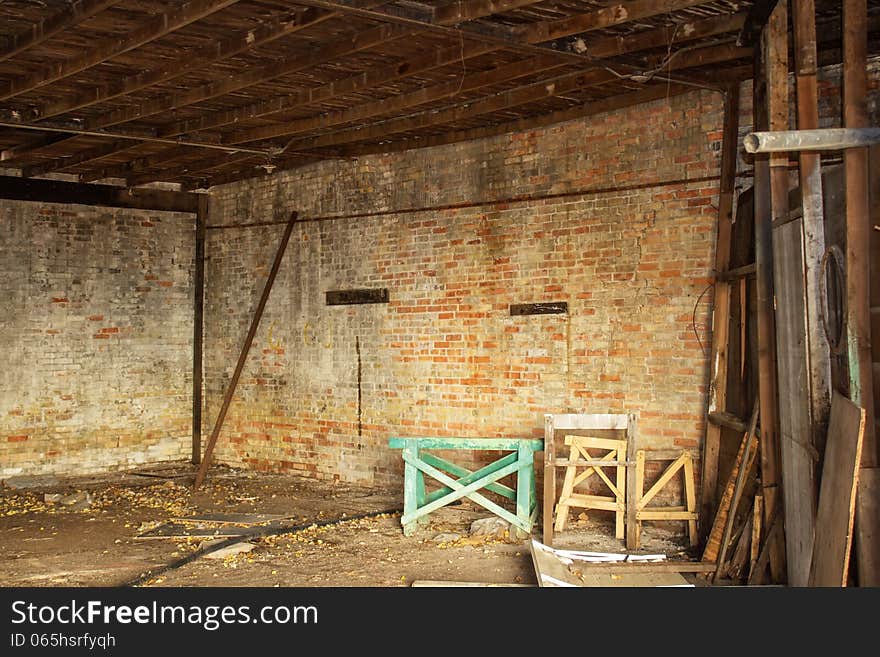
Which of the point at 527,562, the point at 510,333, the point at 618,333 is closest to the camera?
the point at 527,562

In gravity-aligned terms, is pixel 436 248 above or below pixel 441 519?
above

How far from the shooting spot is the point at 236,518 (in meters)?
7.77

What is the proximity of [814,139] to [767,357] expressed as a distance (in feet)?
4.92

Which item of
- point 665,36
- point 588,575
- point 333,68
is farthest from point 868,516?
point 333,68

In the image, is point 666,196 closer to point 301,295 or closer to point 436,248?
point 436,248

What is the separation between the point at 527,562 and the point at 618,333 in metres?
1.96

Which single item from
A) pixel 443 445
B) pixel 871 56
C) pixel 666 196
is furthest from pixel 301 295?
pixel 871 56

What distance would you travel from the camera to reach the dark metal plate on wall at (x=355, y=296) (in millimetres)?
9023

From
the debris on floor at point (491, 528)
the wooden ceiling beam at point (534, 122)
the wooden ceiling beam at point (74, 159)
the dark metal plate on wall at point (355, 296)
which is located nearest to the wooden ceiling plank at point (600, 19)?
the wooden ceiling beam at point (534, 122)

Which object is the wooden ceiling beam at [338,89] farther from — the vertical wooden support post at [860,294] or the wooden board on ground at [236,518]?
the wooden board on ground at [236,518]

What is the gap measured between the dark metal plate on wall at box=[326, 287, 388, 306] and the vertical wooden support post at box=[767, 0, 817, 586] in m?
4.44

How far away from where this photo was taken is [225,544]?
6820 millimetres

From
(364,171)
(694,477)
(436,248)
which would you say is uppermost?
(364,171)

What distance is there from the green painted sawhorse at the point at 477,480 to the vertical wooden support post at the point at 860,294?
→ 304 cm
